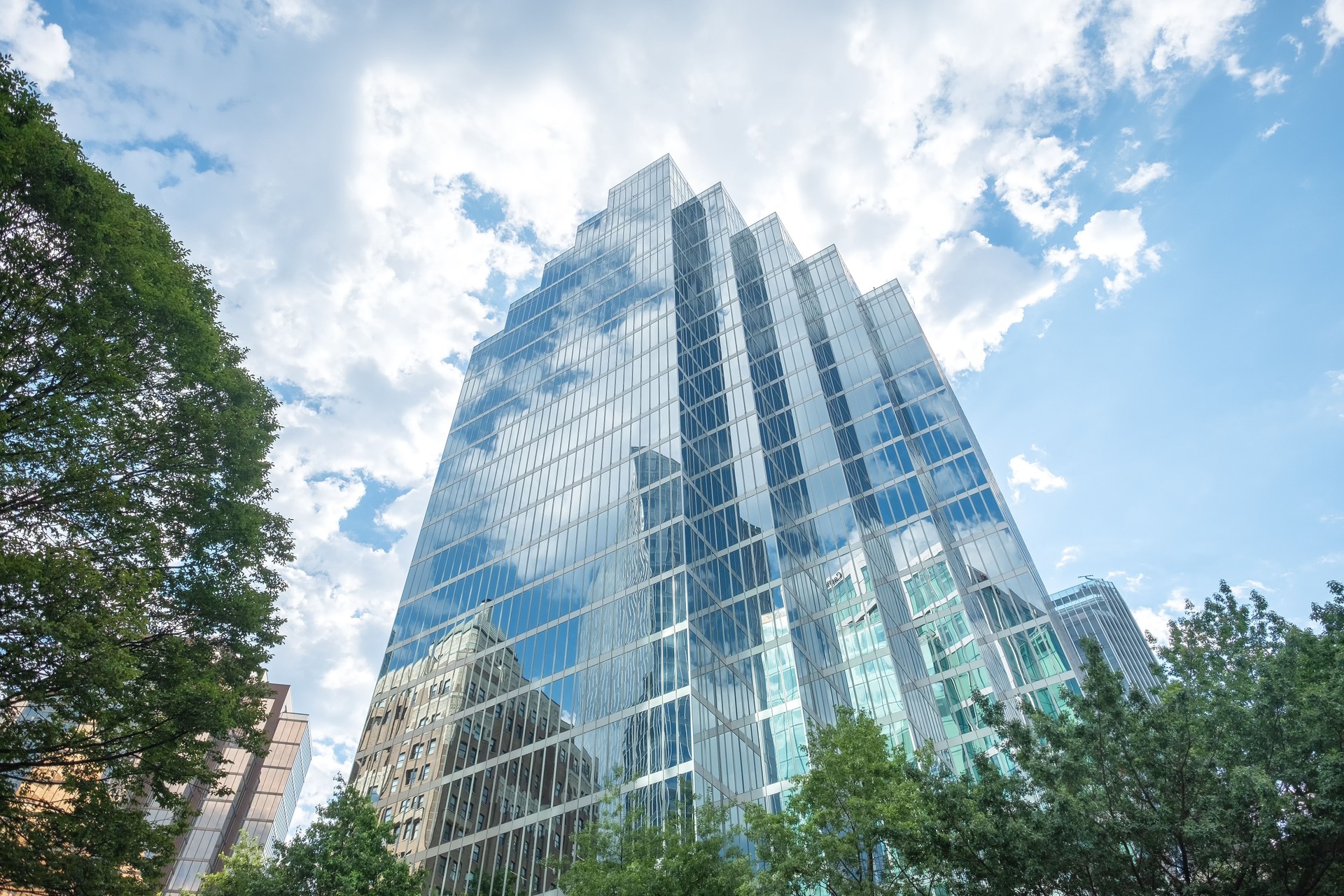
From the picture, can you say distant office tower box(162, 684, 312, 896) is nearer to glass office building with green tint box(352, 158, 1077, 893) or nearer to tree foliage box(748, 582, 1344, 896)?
glass office building with green tint box(352, 158, 1077, 893)

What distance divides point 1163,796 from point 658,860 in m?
14.0

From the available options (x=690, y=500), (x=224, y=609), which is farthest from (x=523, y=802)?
(x=224, y=609)

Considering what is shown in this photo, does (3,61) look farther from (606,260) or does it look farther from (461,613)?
(606,260)

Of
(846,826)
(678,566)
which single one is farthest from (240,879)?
(678,566)

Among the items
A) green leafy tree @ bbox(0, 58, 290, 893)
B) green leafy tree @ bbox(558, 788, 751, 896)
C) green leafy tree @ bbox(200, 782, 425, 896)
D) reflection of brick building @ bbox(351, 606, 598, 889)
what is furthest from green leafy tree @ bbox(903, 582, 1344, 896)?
reflection of brick building @ bbox(351, 606, 598, 889)

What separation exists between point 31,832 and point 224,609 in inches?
194

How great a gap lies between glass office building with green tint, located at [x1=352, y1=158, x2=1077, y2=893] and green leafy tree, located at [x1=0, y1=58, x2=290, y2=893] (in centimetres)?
1587

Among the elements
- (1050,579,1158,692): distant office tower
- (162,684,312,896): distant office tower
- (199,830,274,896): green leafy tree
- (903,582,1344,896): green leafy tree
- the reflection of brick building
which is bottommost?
(903,582,1344,896): green leafy tree

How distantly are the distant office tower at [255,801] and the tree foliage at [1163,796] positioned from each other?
257 feet

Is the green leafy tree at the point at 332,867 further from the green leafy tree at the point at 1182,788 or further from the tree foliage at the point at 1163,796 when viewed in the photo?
the green leafy tree at the point at 1182,788

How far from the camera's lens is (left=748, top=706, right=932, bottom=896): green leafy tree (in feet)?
61.2

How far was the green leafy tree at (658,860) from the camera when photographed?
22.0 metres

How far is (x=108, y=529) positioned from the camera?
16203 mm

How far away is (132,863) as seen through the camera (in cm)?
1480
